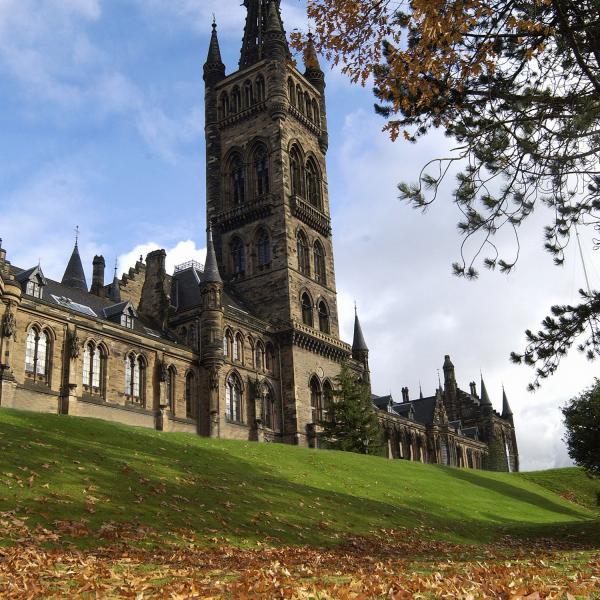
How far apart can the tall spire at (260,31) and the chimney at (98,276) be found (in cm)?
2565

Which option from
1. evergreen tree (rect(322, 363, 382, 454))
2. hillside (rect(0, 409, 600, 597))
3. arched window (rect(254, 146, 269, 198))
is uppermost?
arched window (rect(254, 146, 269, 198))

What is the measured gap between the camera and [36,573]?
10414 mm

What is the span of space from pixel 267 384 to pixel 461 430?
177 ft

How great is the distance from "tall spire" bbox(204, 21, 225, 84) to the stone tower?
0.16m

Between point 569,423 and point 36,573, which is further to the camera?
point 569,423

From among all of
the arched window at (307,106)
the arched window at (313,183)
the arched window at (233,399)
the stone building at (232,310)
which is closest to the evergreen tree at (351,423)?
the stone building at (232,310)

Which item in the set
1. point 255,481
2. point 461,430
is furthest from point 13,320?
point 461,430

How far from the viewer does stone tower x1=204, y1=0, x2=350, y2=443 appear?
5716 cm

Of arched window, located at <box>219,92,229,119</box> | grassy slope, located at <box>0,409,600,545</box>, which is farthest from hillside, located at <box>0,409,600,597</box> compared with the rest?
arched window, located at <box>219,92,229,119</box>

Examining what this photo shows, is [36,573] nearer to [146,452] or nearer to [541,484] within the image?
[146,452]

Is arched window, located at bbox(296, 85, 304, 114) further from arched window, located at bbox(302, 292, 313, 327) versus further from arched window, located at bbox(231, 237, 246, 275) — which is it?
arched window, located at bbox(302, 292, 313, 327)

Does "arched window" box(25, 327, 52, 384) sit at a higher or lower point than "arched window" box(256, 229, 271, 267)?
lower

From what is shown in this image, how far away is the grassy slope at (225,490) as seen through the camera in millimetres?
16891

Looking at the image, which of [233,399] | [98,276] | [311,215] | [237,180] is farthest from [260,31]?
[233,399]
